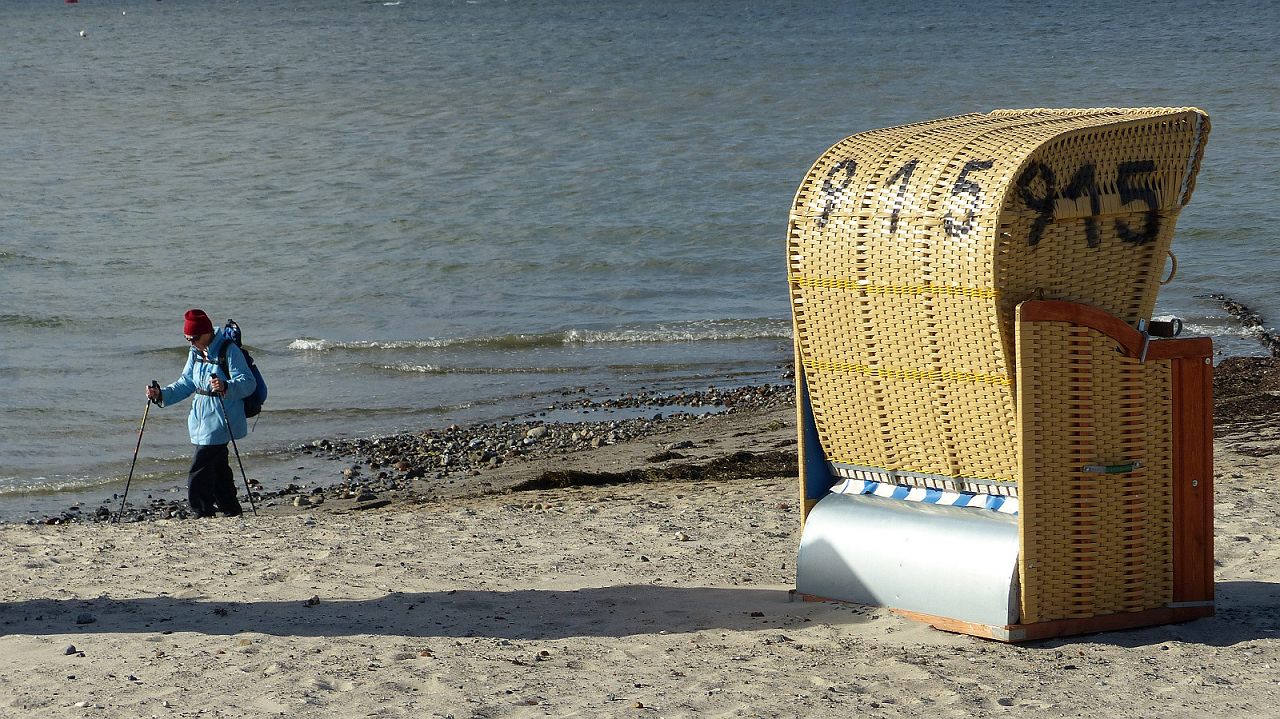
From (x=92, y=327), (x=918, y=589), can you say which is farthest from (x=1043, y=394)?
(x=92, y=327)

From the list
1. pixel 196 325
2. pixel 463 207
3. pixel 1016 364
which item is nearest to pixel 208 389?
pixel 196 325

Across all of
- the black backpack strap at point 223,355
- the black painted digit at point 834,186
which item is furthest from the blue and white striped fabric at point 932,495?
the black backpack strap at point 223,355

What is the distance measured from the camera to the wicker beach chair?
5.30 m

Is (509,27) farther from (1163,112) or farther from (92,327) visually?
(1163,112)

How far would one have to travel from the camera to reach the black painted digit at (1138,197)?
17.7 ft

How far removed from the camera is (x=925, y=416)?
573cm

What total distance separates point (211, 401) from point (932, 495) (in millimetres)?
5369

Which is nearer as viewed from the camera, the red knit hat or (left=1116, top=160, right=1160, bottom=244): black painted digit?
(left=1116, top=160, right=1160, bottom=244): black painted digit


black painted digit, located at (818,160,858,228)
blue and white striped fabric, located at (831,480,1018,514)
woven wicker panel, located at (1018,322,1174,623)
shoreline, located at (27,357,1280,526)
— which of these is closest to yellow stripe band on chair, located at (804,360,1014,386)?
woven wicker panel, located at (1018,322,1174,623)

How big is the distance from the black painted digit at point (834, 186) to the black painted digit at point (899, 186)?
207mm

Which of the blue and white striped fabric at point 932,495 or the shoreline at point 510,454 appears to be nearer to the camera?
the blue and white striped fabric at point 932,495

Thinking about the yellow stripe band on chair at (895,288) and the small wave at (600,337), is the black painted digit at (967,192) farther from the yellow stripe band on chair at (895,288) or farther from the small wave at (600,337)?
the small wave at (600,337)

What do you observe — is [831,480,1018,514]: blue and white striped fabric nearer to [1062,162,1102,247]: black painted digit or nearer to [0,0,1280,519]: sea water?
[1062,162,1102,247]: black painted digit

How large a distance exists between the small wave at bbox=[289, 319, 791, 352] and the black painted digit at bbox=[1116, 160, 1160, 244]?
11.4 meters
